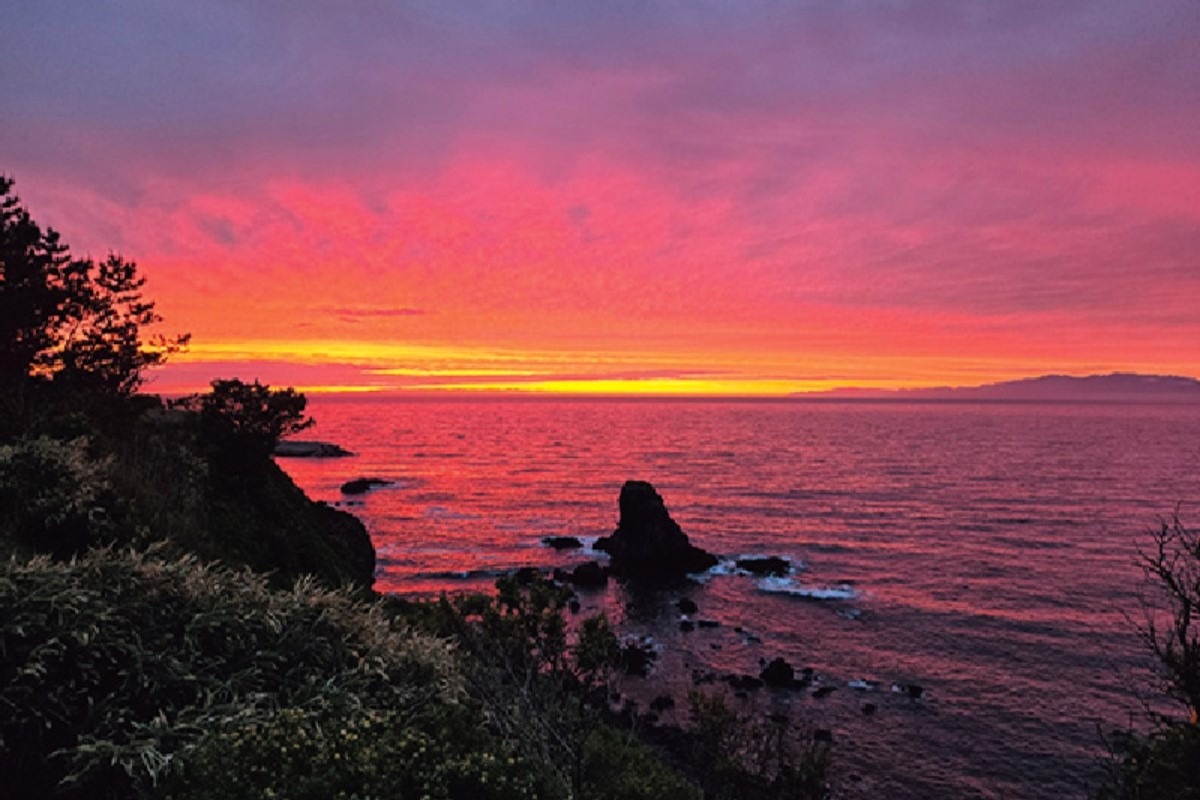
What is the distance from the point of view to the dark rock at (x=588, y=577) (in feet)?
164

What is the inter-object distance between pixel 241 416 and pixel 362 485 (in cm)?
6919

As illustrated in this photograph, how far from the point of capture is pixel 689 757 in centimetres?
2541

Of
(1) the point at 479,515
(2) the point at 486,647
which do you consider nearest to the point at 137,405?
(2) the point at 486,647

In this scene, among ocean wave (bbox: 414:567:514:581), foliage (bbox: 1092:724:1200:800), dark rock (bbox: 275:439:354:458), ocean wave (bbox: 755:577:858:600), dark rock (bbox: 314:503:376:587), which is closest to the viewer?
foliage (bbox: 1092:724:1200:800)

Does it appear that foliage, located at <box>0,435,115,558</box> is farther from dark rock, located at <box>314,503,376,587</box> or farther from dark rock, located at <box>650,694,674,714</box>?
dark rock, located at <box>650,694,674,714</box>

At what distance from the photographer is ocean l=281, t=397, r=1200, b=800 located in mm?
27891

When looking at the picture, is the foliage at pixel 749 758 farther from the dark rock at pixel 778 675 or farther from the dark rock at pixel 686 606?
the dark rock at pixel 686 606

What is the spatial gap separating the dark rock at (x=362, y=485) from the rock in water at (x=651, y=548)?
156 feet

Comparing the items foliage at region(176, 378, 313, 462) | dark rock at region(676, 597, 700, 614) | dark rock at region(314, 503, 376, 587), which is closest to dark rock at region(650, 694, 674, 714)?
dark rock at region(676, 597, 700, 614)

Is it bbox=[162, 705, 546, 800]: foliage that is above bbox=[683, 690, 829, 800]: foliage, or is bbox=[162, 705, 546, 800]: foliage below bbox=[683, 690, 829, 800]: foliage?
above

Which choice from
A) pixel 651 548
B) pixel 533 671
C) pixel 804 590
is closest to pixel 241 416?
pixel 533 671

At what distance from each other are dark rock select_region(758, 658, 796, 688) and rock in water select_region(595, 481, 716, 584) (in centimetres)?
1828

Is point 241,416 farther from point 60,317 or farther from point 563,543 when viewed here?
point 563,543

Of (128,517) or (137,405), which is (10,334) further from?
(128,517)
